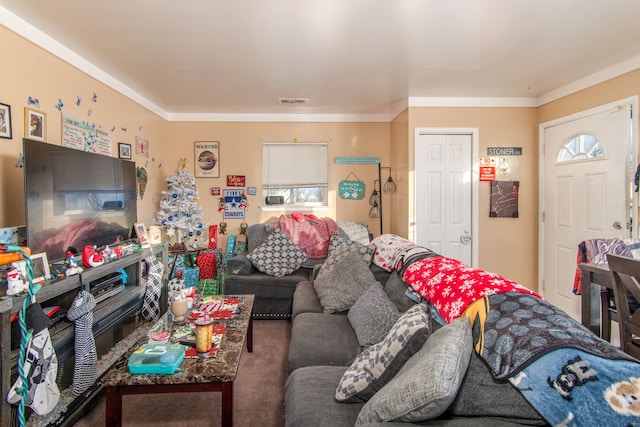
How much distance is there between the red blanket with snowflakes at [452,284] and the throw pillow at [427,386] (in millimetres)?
314

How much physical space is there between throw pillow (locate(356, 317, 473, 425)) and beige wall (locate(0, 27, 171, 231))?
8.16 ft

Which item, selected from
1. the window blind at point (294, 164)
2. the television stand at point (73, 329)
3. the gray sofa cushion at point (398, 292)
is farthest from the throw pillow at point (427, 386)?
the window blind at point (294, 164)

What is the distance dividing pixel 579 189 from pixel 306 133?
10.5 feet

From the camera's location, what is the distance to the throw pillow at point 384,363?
4.24ft

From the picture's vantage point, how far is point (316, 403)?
4.36 feet

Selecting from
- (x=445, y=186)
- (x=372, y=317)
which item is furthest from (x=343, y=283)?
(x=445, y=186)

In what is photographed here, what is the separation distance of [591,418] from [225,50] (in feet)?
9.62

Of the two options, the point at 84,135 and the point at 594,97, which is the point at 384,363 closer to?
the point at 84,135

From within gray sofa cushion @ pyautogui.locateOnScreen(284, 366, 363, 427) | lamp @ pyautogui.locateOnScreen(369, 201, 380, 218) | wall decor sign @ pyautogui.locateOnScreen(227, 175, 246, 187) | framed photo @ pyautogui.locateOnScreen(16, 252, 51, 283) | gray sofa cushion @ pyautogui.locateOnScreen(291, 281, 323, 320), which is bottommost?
gray sofa cushion @ pyautogui.locateOnScreen(284, 366, 363, 427)

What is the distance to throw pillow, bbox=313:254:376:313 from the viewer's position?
2406 mm

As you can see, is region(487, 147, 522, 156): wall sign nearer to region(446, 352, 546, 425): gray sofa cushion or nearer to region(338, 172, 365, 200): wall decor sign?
region(338, 172, 365, 200): wall decor sign

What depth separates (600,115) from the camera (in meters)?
3.06

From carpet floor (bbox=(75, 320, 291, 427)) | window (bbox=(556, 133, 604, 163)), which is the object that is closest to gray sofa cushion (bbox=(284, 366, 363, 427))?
carpet floor (bbox=(75, 320, 291, 427))

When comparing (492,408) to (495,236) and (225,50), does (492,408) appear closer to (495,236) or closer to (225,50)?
(225,50)
